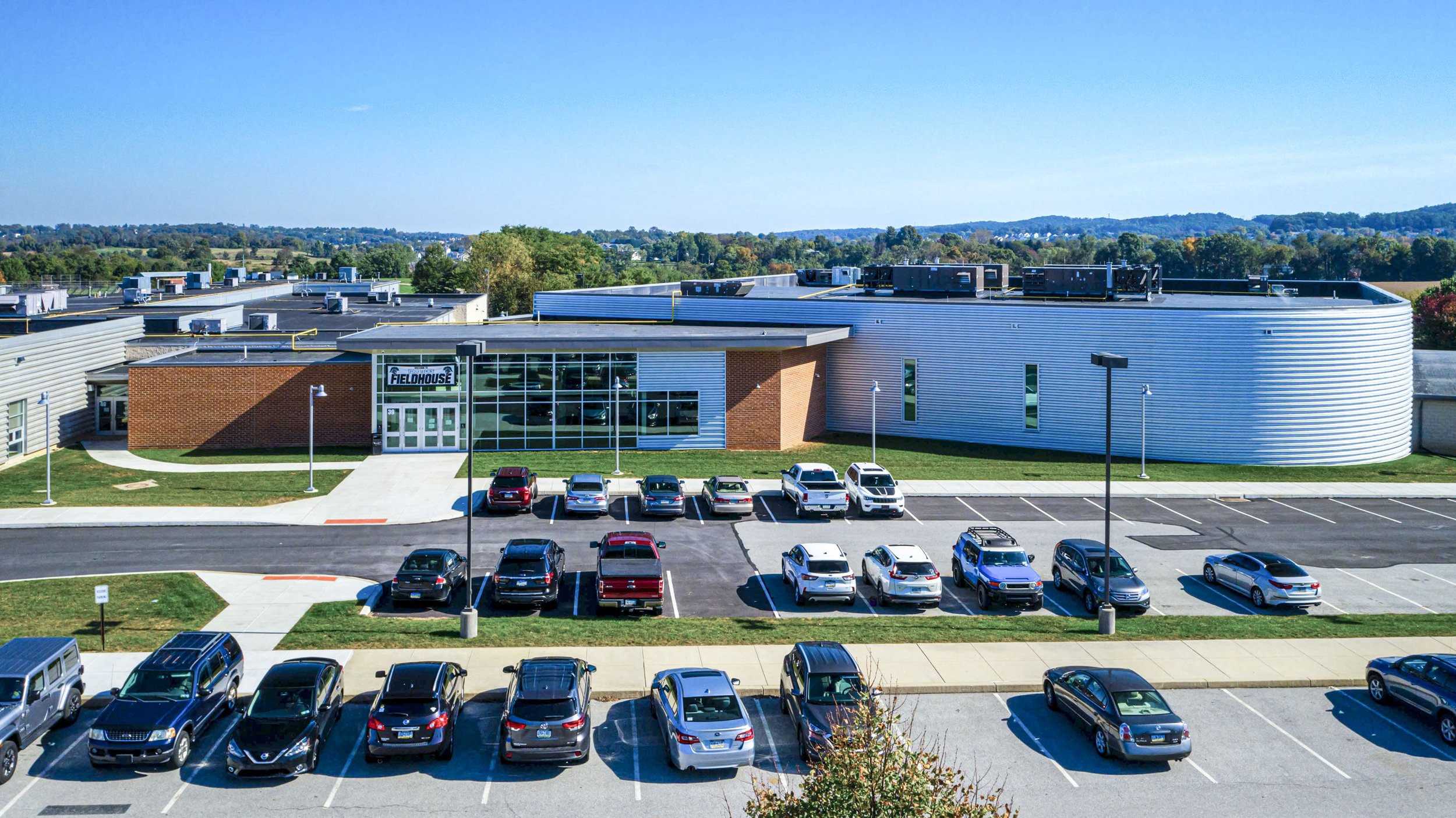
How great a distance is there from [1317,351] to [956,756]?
37.1 metres

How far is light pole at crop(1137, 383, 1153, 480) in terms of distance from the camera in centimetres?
4706

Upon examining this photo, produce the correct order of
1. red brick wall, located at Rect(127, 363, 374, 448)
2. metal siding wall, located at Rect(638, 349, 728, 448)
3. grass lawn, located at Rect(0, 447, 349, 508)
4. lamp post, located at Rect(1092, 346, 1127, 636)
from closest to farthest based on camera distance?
lamp post, located at Rect(1092, 346, 1127, 636) → grass lawn, located at Rect(0, 447, 349, 508) → red brick wall, located at Rect(127, 363, 374, 448) → metal siding wall, located at Rect(638, 349, 728, 448)

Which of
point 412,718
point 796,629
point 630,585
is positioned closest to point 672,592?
point 630,585

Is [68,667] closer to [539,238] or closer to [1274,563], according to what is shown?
[1274,563]

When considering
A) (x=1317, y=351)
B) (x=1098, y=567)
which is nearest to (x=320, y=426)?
(x=1098, y=567)

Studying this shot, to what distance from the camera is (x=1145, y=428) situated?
164ft

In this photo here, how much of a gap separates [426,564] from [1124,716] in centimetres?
1715

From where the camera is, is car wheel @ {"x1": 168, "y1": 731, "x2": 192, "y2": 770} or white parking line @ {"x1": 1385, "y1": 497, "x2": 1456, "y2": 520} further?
white parking line @ {"x1": 1385, "y1": 497, "x2": 1456, "y2": 520}

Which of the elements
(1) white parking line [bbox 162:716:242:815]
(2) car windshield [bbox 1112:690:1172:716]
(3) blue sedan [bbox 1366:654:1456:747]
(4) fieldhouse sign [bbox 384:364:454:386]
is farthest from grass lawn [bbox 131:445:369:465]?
(3) blue sedan [bbox 1366:654:1456:747]

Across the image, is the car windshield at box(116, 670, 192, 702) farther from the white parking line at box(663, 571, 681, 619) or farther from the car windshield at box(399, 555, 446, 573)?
the white parking line at box(663, 571, 681, 619)

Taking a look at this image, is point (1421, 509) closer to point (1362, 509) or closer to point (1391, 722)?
point (1362, 509)

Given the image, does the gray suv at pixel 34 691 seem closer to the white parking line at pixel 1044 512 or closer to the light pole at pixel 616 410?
the white parking line at pixel 1044 512

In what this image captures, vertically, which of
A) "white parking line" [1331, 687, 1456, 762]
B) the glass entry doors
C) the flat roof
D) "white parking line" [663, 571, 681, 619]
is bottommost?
"white parking line" [1331, 687, 1456, 762]

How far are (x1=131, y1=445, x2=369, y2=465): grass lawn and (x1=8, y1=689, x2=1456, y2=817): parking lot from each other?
26.1 meters
